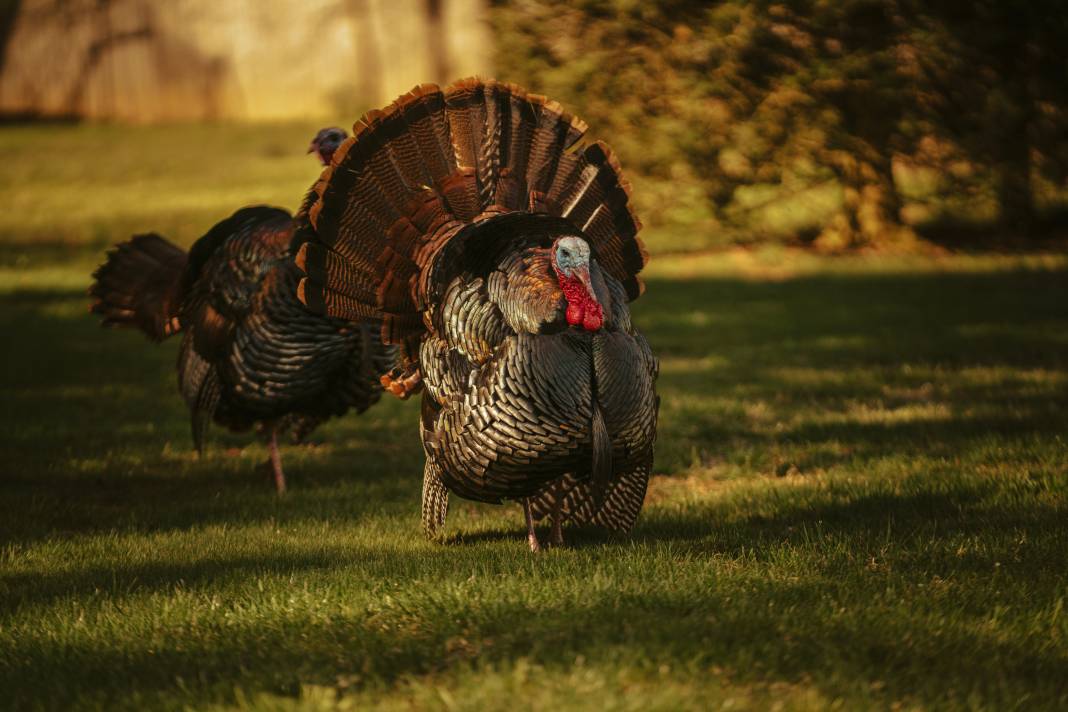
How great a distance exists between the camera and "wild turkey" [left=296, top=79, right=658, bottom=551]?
4.69m

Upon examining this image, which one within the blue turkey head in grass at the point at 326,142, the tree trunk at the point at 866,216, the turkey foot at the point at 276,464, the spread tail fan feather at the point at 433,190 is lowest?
the turkey foot at the point at 276,464

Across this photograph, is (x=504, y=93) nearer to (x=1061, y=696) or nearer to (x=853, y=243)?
(x=1061, y=696)

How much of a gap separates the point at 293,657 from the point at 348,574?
93 centimetres

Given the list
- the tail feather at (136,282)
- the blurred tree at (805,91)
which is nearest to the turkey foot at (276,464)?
the tail feather at (136,282)

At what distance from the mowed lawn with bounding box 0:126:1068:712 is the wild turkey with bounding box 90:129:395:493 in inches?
17.1

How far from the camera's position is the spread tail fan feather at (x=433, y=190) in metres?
5.57

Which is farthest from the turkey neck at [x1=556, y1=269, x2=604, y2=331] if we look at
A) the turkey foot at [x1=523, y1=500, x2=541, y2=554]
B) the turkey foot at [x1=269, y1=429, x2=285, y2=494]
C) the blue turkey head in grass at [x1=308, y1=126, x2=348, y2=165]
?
the turkey foot at [x1=269, y1=429, x2=285, y2=494]

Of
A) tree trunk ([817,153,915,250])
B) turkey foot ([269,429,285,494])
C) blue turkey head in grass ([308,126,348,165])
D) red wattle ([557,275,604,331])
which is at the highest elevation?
blue turkey head in grass ([308,126,348,165])

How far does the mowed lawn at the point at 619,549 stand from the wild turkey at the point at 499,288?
38 centimetres

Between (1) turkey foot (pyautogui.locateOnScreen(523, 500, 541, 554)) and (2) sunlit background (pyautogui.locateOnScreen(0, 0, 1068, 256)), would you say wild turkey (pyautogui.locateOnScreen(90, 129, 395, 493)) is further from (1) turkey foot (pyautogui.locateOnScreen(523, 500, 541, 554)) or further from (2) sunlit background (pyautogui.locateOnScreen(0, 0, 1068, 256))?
(2) sunlit background (pyautogui.locateOnScreen(0, 0, 1068, 256))

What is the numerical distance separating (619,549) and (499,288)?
113 centimetres

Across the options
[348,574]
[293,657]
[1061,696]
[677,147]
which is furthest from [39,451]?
[677,147]

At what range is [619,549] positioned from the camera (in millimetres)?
5141

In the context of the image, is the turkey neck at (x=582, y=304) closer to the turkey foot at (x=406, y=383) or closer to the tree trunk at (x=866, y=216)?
the turkey foot at (x=406, y=383)
